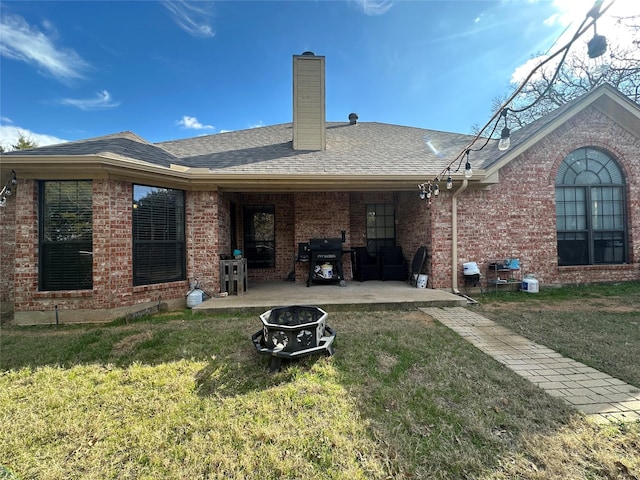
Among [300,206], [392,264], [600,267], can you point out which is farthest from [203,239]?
[600,267]

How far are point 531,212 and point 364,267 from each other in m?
4.42

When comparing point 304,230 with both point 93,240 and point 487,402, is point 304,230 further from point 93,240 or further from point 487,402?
point 487,402

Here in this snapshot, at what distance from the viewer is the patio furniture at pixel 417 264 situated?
662 centimetres

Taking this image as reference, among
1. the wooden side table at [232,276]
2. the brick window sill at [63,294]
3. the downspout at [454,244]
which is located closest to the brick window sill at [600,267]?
the downspout at [454,244]

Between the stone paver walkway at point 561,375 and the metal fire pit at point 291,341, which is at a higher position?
the metal fire pit at point 291,341

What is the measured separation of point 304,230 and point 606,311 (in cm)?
672

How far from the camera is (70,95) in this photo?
898 cm

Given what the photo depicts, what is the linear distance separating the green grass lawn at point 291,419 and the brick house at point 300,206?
2087mm

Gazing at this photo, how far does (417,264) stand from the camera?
6.83 metres

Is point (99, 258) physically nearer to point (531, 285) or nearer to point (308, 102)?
point (308, 102)

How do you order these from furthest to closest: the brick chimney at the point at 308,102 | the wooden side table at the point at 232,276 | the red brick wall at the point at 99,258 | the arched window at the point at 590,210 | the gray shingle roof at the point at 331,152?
the brick chimney at the point at 308,102 < the arched window at the point at 590,210 < the gray shingle roof at the point at 331,152 < the wooden side table at the point at 232,276 < the red brick wall at the point at 99,258

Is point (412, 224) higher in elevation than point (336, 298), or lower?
higher

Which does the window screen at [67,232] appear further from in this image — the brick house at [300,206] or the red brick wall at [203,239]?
the red brick wall at [203,239]

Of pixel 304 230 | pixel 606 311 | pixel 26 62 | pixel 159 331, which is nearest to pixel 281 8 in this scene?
pixel 304 230
